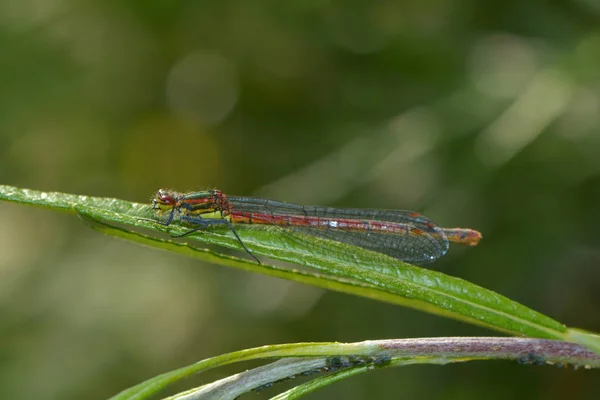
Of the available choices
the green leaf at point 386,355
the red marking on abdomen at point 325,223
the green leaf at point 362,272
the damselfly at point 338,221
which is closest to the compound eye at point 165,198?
the damselfly at point 338,221

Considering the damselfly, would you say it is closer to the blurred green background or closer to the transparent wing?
the transparent wing

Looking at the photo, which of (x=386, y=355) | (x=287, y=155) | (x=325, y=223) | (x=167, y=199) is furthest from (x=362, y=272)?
(x=287, y=155)

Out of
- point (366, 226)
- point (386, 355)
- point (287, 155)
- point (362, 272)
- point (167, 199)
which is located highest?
point (287, 155)

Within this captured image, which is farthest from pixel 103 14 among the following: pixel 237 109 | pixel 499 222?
pixel 499 222

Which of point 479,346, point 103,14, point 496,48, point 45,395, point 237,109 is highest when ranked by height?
point 103,14

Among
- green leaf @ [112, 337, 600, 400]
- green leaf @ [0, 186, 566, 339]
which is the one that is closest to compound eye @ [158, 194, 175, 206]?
green leaf @ [0, 186, 566, 339]

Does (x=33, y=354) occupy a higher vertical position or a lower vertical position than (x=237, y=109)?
lower

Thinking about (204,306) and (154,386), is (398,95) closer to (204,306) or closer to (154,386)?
(204,306)

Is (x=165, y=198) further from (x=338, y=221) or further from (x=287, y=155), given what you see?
(x=287, y=155)
